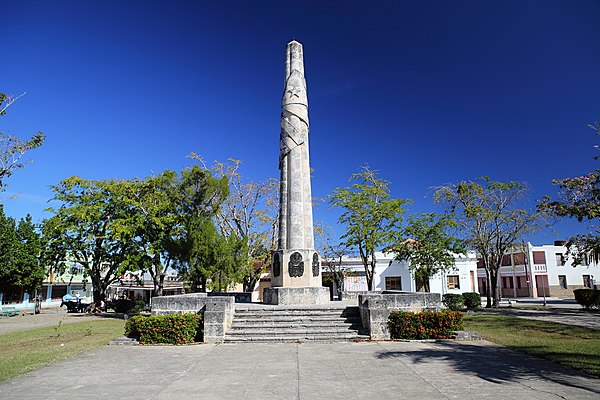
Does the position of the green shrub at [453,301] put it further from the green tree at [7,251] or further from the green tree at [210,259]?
the green tree at [7,251]

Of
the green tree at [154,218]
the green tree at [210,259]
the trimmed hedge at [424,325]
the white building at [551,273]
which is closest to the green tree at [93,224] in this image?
the green tree at [154,218]

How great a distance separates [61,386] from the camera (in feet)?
24.2

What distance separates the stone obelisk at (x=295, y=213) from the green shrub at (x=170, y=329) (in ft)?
14.6

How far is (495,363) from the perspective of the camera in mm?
8836

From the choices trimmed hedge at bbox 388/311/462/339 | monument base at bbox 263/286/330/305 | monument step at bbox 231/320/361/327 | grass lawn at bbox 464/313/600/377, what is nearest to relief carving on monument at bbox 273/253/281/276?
monument base at bbox 263/286/330/305

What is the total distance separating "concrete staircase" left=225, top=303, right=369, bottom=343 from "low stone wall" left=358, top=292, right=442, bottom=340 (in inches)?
16.8

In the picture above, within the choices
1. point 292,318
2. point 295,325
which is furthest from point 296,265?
point 295,325

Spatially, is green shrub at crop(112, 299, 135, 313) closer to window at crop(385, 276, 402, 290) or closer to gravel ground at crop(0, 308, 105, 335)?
gravel ground at crop(0, 308, 105, 335)

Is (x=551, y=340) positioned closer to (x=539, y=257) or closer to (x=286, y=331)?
(x=286, y=331)

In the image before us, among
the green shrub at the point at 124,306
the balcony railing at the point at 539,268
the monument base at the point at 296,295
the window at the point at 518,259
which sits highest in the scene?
the window at the point at 518,259

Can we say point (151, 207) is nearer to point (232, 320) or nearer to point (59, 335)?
point (59, 335)

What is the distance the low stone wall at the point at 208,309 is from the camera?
1241cm

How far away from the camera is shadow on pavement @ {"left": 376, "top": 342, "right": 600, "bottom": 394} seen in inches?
294

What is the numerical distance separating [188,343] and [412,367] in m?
6.90
